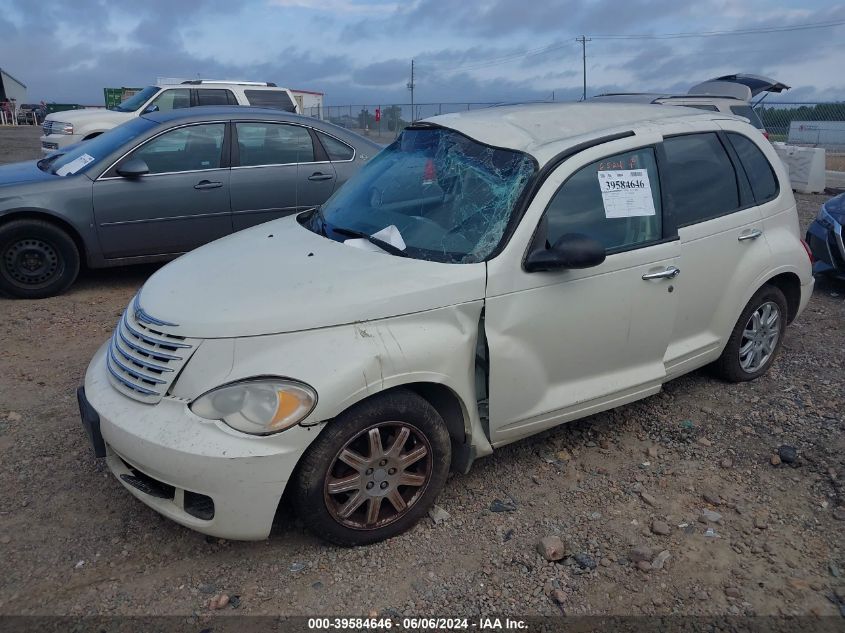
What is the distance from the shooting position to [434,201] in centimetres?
352

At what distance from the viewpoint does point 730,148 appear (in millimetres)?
4238

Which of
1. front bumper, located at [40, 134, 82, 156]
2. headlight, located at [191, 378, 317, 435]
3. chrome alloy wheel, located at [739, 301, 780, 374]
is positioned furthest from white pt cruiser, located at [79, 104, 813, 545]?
front bumper, located at [40, 134, 82, 156]

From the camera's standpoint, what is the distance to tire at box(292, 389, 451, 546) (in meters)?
2.76

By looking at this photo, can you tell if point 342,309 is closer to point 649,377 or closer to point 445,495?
point 445,495

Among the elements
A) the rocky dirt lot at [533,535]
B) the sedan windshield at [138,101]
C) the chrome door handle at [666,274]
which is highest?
the sedan windshield at [138,101]

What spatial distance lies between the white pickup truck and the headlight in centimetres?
1194

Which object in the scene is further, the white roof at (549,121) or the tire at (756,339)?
the tire at (756,339)

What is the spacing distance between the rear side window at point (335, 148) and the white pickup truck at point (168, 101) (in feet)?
23.2

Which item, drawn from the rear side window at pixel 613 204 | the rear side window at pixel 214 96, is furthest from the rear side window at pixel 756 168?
the rear side window at pixel 214 96

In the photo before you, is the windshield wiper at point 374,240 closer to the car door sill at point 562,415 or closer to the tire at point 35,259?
the car door sill at point 562,415

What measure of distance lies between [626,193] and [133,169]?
449 cm

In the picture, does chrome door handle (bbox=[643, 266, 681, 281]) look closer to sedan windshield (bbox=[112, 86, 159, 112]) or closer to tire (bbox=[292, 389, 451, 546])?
tire (bbox=[292, 389, 451, 546])

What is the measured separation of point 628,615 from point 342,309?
65.3 inches

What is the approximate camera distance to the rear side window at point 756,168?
14.1 feet
